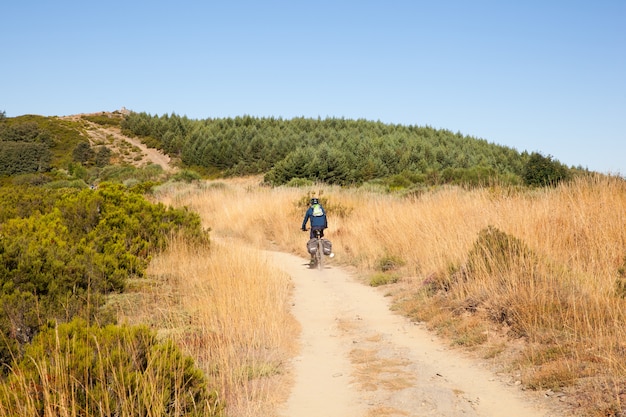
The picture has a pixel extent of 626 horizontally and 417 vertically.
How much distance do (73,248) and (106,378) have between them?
4.71 m

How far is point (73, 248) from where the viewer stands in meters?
7.51

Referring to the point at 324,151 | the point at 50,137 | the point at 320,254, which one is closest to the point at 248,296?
the point at 320,254

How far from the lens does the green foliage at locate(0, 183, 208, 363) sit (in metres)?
5.39

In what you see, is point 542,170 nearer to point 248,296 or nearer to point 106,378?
point 248,296

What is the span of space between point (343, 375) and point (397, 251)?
676 cm

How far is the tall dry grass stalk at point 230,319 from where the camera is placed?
4751 millimetres

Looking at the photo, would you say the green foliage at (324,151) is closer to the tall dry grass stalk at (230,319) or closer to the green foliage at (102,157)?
the green foliage at (102,157)

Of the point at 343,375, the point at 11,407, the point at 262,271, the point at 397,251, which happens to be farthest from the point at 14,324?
the point at 397,251

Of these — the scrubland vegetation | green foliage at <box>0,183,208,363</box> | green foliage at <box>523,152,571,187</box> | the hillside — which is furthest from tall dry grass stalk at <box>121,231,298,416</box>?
the hillside

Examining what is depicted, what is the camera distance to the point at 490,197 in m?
12.2

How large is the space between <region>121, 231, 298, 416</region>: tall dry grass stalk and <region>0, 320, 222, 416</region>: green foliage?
1.64ft

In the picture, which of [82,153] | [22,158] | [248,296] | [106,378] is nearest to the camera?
[106,378]

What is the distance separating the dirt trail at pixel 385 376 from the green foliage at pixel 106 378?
4.00ft

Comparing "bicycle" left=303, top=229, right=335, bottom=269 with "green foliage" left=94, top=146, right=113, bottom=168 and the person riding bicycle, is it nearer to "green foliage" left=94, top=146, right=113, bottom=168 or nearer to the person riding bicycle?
the person riding bicycle
